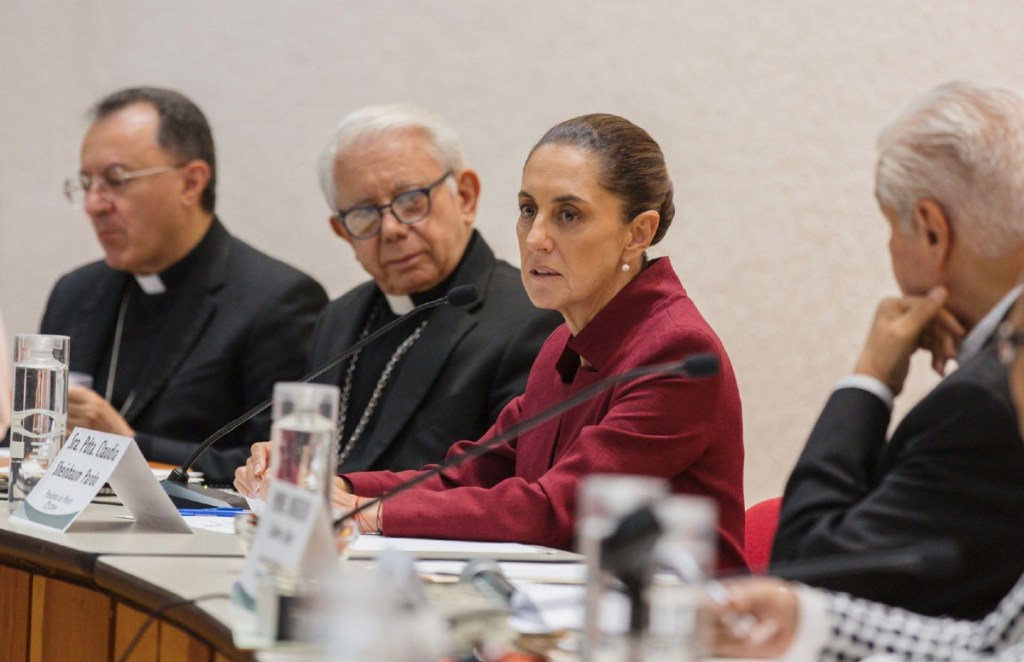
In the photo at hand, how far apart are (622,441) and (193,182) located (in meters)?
2.54

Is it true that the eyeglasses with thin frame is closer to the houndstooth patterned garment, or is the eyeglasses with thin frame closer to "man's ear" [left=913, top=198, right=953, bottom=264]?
"man's ear" [left=913, top=198, right=953, bottom=264]

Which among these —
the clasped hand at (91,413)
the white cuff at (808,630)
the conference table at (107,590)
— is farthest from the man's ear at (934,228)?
the clasped hand at (91,413)

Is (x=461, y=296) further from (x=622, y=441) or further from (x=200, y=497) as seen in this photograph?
(x=200, y=497)

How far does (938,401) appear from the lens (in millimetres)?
1979

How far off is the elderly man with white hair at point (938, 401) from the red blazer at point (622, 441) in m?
0.55

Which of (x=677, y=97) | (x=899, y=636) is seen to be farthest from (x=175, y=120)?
(x=899, y=636)

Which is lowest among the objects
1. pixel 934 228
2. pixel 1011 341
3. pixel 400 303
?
pixel 400 303

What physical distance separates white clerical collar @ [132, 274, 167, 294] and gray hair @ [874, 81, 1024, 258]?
312 centimetres

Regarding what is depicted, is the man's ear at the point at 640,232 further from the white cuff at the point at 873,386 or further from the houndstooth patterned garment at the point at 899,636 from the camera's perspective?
the houndstooth patterned garment at the point at 899,636

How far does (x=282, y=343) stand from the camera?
4453 millimetres

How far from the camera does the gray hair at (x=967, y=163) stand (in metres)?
A: 2.04

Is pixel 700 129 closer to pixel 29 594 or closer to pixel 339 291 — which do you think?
pixel 339 291

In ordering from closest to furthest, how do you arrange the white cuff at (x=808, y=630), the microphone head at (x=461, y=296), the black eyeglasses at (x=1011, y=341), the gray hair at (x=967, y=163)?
the black eyeglasses at (x=1011, y=341), the white cuff at (x=808, y=630), the gray hair at (x=967, y=163), the microphone head at (x=461, y=296)

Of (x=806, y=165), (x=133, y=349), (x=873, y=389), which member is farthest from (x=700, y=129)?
(x=873, y=389)
